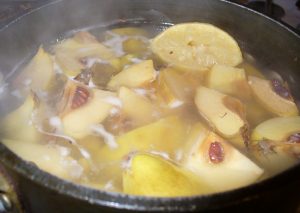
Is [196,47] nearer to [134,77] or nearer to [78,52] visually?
[134,77]

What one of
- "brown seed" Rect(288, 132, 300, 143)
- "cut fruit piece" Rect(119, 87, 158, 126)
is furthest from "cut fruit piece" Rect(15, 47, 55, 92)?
"brown seed" Rect(288, 132, 300, 143)

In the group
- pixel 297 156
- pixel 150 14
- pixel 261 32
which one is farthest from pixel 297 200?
pixel 150 14

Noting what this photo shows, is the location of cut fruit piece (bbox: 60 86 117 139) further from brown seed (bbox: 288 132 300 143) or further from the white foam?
brown seed (bbox: 288 132 300 143)

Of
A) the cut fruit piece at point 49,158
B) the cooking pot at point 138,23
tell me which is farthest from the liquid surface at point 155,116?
the cooking pot at point 138,23

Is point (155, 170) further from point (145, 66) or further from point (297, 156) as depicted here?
point (145, 66)

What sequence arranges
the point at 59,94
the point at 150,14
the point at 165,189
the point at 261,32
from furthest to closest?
the point at 150,14 → the point at 261,32 → the point at 59,94 → the point at 165,189

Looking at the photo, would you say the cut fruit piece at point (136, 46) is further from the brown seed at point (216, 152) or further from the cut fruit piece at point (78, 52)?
the brown seed at point (216, 152)
